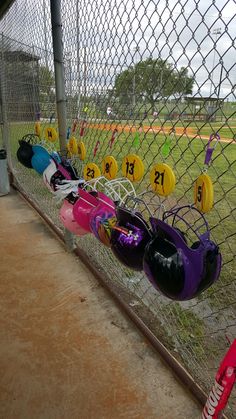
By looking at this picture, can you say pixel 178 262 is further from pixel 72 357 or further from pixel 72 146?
pixel 72 146

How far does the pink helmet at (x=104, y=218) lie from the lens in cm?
144

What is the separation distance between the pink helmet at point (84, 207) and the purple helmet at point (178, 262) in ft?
1.83

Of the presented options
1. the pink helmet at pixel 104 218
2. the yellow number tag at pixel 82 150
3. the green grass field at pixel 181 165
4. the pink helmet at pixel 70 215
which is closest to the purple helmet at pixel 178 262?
the pink helmet at pixel 104 218

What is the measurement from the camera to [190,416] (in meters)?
1.33

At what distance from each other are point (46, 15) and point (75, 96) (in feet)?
2.21

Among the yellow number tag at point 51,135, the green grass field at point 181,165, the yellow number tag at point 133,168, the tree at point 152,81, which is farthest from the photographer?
the yellow number tag at point 51,135

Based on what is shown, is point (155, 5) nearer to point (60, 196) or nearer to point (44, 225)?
point (60, 196)

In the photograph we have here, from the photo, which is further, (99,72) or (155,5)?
(99,72)

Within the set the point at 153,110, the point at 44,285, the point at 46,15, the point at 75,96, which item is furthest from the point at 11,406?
the point at 46,15

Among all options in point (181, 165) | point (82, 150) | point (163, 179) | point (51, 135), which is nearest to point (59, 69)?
point (51, 135)

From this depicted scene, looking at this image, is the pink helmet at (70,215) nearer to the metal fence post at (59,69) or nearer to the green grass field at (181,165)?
the green grass field at (181,165)

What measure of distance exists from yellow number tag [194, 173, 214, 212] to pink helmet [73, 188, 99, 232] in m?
0.60

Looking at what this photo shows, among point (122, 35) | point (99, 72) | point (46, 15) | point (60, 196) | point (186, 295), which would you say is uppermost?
point (46, 15)

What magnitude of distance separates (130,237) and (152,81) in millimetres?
780
